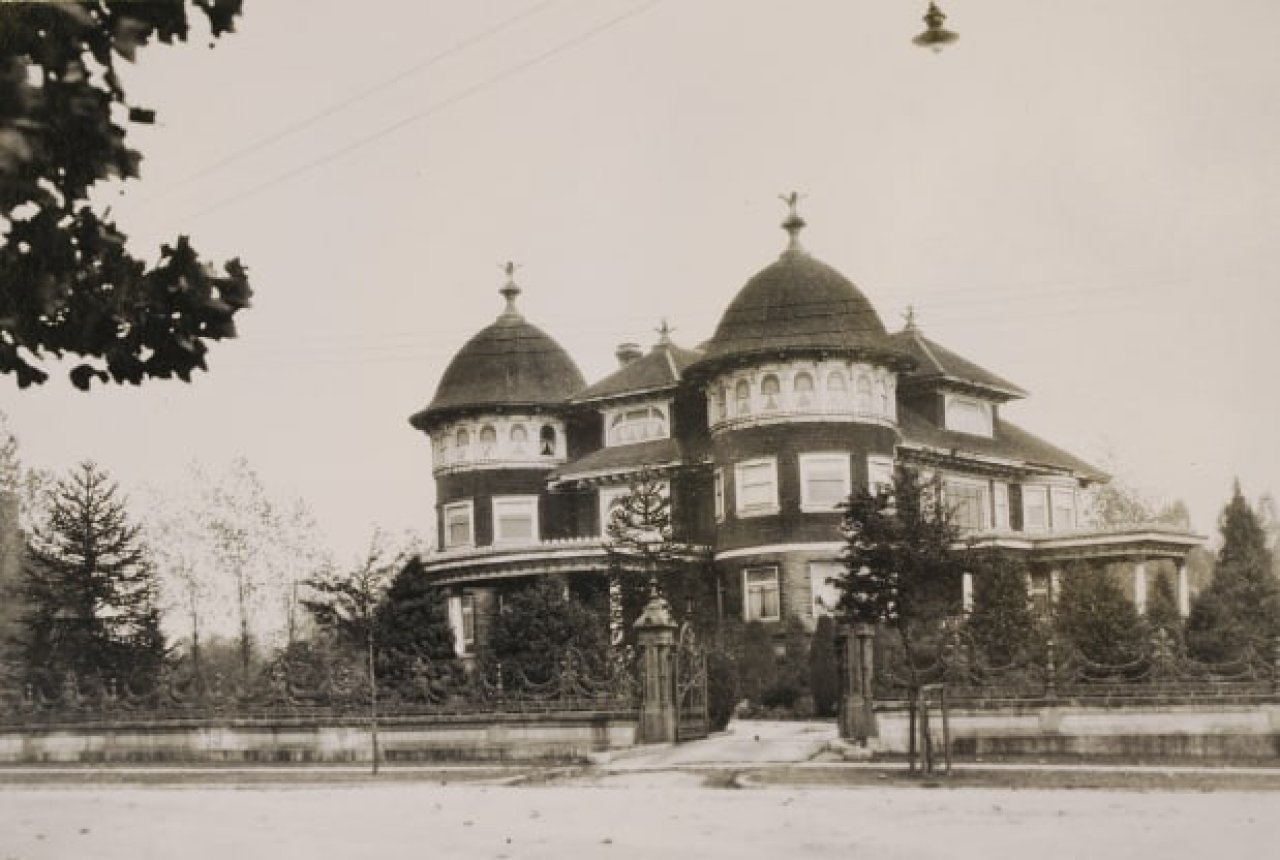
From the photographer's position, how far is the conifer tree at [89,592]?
142 feet

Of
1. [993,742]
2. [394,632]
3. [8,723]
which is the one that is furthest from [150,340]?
[8,723]

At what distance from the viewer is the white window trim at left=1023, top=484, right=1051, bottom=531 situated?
5444 cm

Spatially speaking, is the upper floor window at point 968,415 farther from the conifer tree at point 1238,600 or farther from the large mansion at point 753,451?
the conifer tree at point 1238,600

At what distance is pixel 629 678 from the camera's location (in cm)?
2800

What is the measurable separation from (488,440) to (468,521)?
2.91 meters

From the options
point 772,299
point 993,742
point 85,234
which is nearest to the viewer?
point 85,234

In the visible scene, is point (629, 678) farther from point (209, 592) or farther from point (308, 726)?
point (209, 592)

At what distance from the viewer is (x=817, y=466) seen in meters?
45.2

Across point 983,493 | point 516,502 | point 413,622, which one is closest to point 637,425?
point 516,502

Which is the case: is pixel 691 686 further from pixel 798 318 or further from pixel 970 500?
pixel 970 500

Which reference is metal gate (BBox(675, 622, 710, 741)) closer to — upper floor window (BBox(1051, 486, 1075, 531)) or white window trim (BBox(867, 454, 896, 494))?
white window trim (BBox(867, 454, 896, 494))

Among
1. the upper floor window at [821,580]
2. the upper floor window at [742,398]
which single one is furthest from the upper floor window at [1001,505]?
the upper floor window at [742,398]

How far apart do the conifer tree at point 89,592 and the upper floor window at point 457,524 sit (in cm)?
1304

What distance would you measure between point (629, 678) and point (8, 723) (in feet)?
62.3
